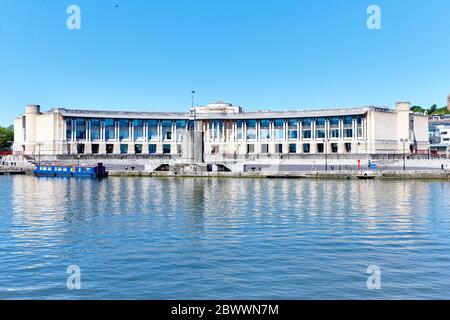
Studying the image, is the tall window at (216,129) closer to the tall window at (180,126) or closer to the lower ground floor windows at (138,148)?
the tall window at (180,126)

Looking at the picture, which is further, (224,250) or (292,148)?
(292,148)

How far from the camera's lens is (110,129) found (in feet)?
467

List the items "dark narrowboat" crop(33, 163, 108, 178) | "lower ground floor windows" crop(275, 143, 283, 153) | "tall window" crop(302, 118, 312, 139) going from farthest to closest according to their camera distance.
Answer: "lower ground floor windows" crop(275, 143, 283, 153)
"tall window" crop(302, 118, 312, 139)
"dark narrowboat" crop(33, 163, 108, 178)

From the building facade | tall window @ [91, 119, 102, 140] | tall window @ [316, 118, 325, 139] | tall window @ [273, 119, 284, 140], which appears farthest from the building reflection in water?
tall window @ [91, 119, 102, 140]

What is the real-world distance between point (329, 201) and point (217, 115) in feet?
319

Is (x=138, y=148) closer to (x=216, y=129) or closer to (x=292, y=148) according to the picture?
(x=216, y=129)

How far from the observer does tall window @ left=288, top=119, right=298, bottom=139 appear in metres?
Answer: 141

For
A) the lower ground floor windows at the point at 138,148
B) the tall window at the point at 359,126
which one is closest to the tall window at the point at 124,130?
the lower ground floor windows at the point at 138,148

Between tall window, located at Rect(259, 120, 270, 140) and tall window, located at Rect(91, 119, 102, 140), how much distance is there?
143 ft

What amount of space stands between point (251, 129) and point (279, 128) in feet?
26.2

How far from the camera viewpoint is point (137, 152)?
14538 cm

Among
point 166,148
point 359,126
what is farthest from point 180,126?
point 359,126

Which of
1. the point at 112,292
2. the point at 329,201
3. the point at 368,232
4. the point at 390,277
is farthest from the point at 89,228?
the point at 329,201

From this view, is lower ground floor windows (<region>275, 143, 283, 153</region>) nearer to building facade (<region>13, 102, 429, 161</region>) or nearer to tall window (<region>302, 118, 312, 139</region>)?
building facade (<region>13, 102, 429, 161</region>)
